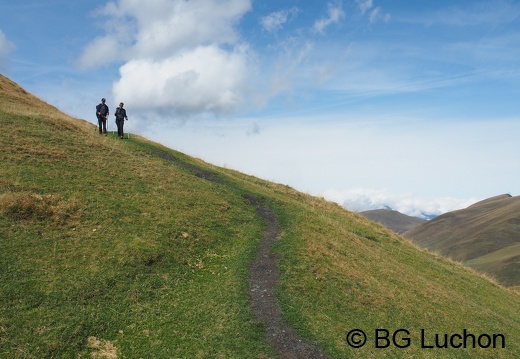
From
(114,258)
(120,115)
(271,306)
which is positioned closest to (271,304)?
(271,306)

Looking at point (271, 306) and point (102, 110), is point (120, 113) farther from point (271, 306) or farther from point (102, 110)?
point (271, 306)

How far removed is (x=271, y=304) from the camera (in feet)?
63.6

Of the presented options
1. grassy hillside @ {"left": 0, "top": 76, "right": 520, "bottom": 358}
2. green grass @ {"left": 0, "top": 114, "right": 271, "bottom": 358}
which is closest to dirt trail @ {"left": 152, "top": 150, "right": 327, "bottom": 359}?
grassy hillside @ {"left": 0, "top": 76, "right": 520, "bottom": 358}

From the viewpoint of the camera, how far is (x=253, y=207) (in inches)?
A: 1357

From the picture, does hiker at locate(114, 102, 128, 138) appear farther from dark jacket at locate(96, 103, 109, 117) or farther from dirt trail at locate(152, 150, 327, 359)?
dirt trail at locate(152, 150, 327, 359)

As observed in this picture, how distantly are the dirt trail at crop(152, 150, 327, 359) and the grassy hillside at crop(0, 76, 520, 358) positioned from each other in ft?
1.53

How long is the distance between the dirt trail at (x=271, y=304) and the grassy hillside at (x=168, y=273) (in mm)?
467

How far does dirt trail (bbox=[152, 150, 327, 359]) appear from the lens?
16.3 meters

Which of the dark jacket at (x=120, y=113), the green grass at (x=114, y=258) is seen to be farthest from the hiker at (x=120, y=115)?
the green grass at (x=114, y=258)

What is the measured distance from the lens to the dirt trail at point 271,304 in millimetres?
16281

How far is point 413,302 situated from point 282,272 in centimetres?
863

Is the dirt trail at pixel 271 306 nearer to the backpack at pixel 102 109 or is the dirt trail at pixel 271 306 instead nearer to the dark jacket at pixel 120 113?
the dark jacket at pixel 120 113

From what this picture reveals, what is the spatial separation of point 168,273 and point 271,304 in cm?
595

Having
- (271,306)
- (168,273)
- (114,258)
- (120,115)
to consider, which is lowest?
(271,306)
